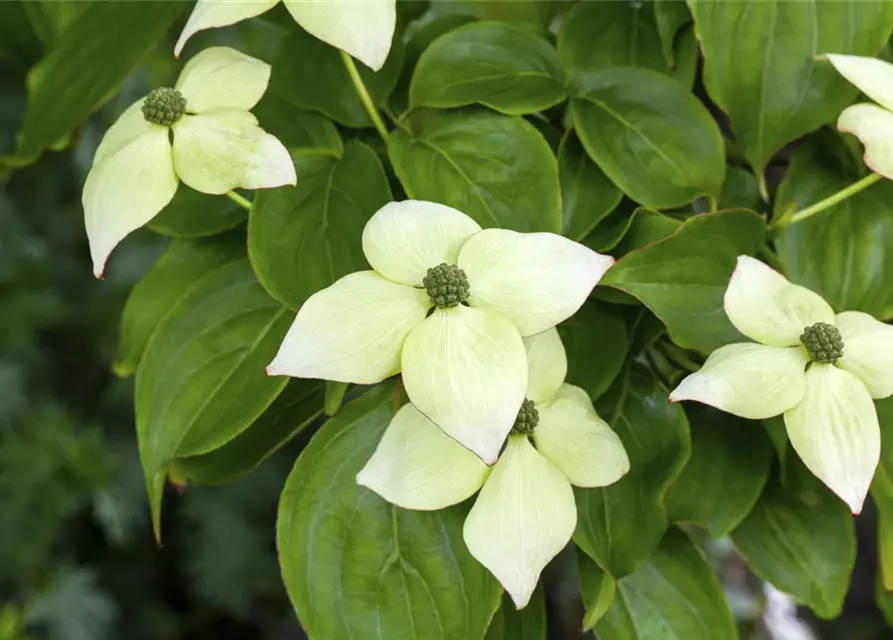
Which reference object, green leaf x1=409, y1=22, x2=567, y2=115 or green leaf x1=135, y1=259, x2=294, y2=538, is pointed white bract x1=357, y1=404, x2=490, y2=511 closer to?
green leaf x1=135, y1=259, x2=294, y2=538

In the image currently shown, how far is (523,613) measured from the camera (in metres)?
0.43

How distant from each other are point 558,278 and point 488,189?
0.09m

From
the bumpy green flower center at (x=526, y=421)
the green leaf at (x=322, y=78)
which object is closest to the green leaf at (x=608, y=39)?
the green leaf at (x=322, y=78)

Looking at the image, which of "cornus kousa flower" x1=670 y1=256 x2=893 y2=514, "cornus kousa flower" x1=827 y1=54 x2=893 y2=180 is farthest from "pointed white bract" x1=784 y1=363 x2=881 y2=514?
"cornus kousa flower" x1=827 y1=54 x2=893 y2=180

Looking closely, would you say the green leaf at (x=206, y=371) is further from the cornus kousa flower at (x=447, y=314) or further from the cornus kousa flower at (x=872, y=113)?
the cornus kousa flower at (x=872, y=113)

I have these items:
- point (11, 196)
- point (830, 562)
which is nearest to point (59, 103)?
point (830, 562)

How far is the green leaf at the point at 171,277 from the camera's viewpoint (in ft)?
1.49

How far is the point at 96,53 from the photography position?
0.42m

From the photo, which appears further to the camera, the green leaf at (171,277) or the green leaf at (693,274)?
the green leaf at (171,277)

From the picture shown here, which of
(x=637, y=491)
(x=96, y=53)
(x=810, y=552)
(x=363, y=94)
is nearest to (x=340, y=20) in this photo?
(x=363, y=94)

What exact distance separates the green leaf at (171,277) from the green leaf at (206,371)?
31 millimetres

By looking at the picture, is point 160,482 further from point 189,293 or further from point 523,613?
point 523,613

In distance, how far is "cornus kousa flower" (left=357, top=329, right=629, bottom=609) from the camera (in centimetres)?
32

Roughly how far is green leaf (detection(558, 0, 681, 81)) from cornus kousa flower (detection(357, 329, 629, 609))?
0.60ft
